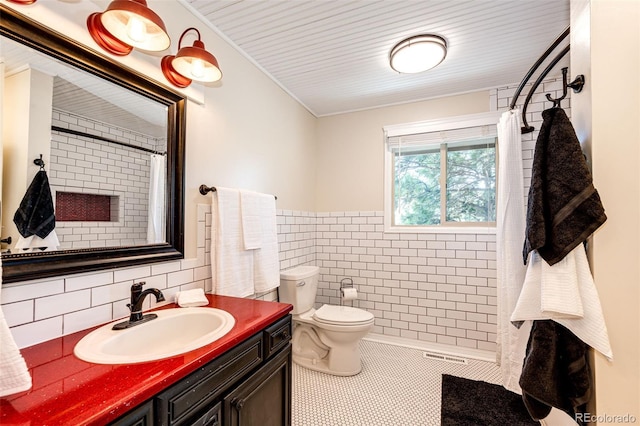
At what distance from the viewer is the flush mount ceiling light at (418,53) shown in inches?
74.4

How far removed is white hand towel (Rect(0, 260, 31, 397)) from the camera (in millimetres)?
626

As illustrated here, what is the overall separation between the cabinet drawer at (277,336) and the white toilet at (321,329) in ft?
2.80

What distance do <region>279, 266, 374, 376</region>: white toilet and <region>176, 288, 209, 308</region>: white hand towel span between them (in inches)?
38.3

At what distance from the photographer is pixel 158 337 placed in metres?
1.21

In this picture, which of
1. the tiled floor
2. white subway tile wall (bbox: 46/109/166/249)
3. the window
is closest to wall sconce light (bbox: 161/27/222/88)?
white subway tile wall (bbox: 46/109/166/249)

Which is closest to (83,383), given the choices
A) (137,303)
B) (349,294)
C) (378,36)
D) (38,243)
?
(137,303)

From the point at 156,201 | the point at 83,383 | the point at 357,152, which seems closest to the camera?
the point at 83,383

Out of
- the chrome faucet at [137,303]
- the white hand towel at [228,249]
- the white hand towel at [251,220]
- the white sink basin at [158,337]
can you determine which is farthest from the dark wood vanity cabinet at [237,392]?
the white hand towel at [251,220]

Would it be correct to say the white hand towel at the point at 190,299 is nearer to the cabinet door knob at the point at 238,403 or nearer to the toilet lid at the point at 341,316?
the cabinet door knob at the point at 238,403

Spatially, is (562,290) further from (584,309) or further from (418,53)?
(418,53)

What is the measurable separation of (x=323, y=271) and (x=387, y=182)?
1160 mm

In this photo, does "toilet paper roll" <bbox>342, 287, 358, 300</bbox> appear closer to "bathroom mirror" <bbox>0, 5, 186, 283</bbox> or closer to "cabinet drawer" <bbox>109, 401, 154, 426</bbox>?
"bathroom mirror" <bbox>0, 5, 186, 283</bbox>

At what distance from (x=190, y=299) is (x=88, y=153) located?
0.77m

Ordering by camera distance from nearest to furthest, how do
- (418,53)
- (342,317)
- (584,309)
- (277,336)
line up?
1. (584,309)
2. (277,336)
3. (418,53)
4. (342,317)
